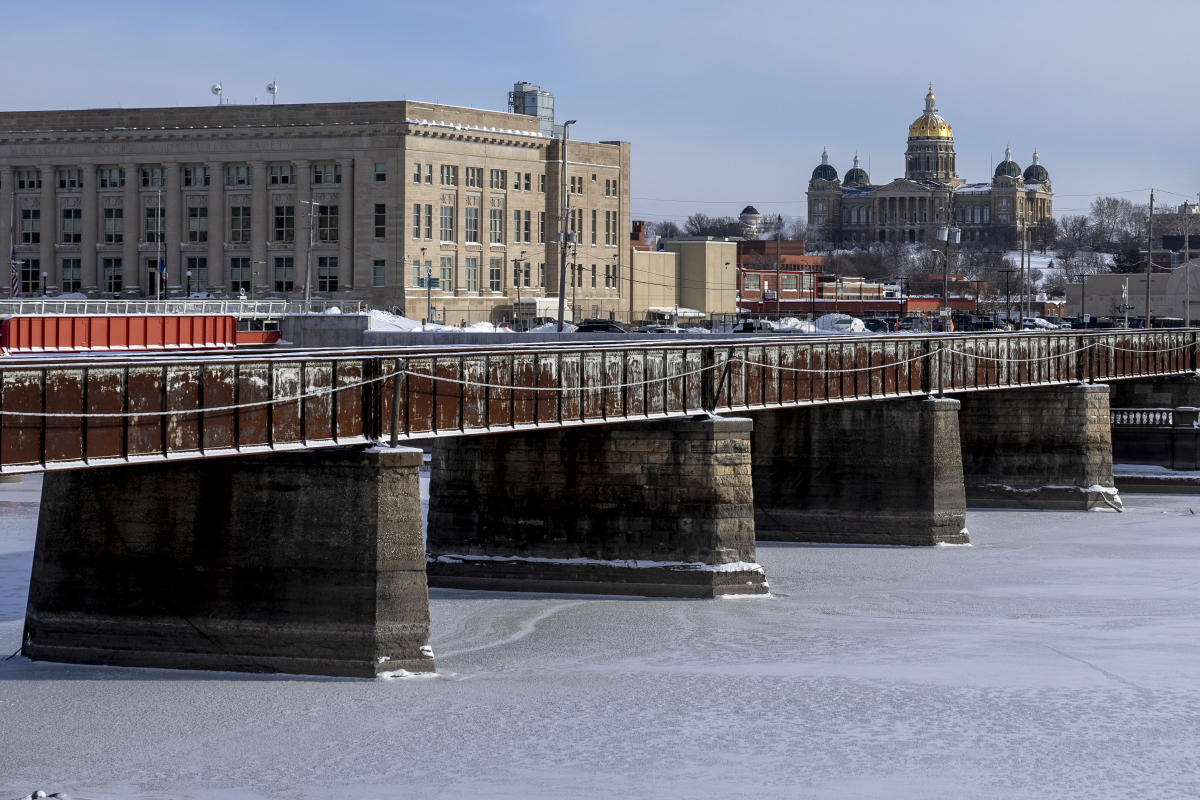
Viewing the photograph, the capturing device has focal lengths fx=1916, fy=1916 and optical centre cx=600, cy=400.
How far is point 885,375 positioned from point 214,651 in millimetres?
28516

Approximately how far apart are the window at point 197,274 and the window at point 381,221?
1307 centimetres

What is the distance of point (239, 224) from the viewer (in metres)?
131

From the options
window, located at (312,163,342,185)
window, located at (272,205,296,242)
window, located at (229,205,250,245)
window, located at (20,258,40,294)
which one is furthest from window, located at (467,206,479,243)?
window, located at (20,258,40,294)

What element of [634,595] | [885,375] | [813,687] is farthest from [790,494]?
[813,687]

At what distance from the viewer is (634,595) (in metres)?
45.8

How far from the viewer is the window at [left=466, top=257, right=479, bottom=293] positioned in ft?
440

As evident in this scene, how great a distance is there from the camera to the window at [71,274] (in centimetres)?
13575

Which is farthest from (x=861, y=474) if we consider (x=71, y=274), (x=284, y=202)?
(x=71, y=274)

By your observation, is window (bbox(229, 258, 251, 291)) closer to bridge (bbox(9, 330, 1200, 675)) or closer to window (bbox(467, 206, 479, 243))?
window (bbox(467, 206, 479, 243))

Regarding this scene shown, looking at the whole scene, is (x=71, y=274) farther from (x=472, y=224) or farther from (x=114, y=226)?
(x=472, y=224)

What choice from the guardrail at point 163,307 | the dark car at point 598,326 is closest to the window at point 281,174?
the guardrail at point 163,307

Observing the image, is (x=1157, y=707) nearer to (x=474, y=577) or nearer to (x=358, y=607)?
(x=358, y=607)

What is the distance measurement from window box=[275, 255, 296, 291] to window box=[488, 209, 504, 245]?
14719 millimetres

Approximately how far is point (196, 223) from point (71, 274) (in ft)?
34.8
